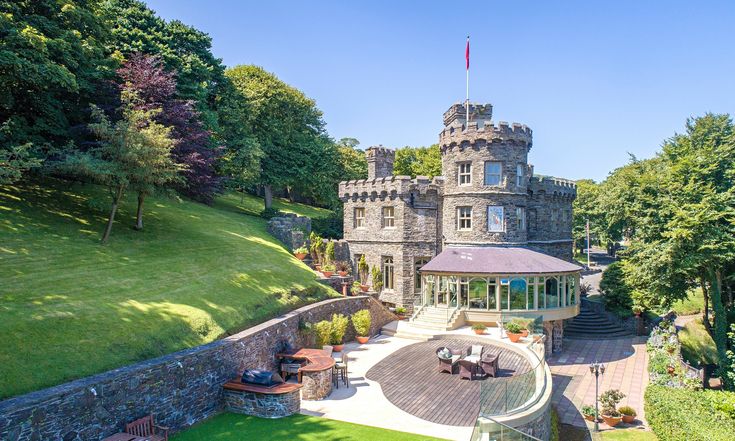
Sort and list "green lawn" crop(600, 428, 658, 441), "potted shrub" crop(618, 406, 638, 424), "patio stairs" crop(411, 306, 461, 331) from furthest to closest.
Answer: "patio stairs" crop(411, 306, 461, 331) < "potted shrub" crop(618, 406, 638, 424) < "green lawn" crop(600, 428, 658, 441)

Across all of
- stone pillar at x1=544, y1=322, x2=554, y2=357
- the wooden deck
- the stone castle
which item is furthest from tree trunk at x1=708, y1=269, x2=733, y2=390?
the wooden deck

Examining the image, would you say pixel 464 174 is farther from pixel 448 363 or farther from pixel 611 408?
pixel 611 408

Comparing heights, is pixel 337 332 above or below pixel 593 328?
above

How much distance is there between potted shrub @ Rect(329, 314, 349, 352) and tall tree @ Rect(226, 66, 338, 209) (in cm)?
2361

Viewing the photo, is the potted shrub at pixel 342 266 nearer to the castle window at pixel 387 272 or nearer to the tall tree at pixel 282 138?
the castle window at pixel 387 272

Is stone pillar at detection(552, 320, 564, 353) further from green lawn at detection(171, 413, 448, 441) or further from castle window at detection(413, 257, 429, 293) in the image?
green lawn at detection(171, 413, 448, 441)

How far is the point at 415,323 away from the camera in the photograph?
24844mm

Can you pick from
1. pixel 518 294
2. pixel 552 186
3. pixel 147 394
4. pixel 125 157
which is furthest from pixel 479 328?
pixel 125 157

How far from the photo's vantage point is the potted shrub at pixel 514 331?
69.3 feet

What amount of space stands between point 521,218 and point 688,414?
1542 cm

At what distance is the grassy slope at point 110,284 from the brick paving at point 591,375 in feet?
41.8

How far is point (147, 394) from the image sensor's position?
37.4 ft

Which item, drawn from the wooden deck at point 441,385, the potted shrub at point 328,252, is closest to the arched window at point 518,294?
the wooden deck at point 441,385

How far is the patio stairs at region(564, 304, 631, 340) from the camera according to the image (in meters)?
29.8
